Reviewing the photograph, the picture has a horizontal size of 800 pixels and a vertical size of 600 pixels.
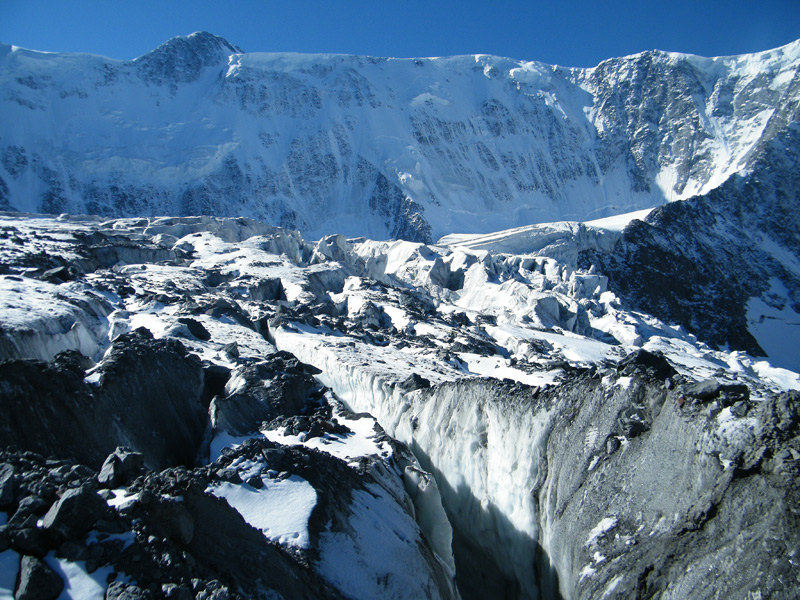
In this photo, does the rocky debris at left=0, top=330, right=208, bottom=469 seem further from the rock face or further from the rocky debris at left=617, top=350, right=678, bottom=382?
→ the rock face

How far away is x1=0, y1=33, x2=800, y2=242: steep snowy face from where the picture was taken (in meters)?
117

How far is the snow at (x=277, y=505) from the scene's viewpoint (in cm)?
857

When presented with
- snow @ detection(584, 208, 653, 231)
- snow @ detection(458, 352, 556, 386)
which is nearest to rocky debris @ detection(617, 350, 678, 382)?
snow @ detection(458, 352, 556, 386)

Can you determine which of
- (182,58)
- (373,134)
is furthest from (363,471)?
(182,58)

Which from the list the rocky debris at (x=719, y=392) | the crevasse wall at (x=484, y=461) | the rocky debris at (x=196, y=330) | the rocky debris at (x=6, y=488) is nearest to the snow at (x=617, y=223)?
the rocky debris at (x=196, y=330)

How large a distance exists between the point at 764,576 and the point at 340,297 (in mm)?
40768

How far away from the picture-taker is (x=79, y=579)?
5.73 m

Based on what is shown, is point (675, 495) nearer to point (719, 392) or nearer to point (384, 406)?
point (719, 392)

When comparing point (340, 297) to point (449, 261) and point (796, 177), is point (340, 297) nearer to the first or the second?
point (449, 261)

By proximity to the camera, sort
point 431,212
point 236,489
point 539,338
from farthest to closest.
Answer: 1. point 431,212
2. point 539,338
3. point 236,489

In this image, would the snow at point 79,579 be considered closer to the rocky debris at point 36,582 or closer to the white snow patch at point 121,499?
the rocky debris at point 36,582

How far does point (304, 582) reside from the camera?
7.65 meters

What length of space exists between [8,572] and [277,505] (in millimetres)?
4203

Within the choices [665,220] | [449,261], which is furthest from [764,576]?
[665,220]
